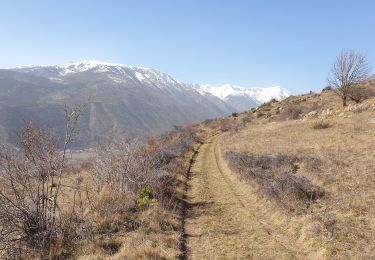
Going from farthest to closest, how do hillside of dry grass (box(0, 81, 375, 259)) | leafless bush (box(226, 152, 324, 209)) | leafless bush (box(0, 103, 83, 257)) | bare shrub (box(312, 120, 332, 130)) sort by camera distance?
bare shrub (box(312, 120, 332, 130)) → leafless bush (box(226, 152, 324, 209)) → hillside of dry grass (box(0, 81, 375, 259)) → leafless bush (box(0, 103, 83, 257))

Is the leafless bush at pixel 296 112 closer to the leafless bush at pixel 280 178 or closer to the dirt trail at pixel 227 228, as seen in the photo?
the leafless bush at pixel 280 178

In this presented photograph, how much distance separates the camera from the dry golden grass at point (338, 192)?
37.2ft

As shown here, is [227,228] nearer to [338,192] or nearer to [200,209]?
[200,209]

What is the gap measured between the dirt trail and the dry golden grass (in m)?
0.77

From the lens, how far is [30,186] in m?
11.3

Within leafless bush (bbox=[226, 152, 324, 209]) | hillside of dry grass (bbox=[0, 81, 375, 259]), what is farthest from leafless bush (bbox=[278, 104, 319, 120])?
leafless bush (bbox=[226, 152, 324, 209])

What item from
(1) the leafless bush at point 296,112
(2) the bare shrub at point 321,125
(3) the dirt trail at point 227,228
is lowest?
(3) the dirt trail at point 227,228

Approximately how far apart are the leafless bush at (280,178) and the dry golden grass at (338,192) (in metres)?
0.53

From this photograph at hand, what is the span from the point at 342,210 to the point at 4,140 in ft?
38.5

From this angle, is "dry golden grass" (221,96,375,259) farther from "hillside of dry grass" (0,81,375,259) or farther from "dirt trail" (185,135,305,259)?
"dirt trail" (185,135,305,259)

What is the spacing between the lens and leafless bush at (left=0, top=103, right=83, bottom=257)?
10836 mm

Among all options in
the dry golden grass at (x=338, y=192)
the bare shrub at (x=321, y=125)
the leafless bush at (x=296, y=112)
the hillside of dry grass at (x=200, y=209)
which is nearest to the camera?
the hillside of dry grass at (x=200, y=209)

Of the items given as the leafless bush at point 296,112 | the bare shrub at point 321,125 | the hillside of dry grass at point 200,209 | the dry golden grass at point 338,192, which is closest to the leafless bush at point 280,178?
the hillside of dry grass at point 200,209

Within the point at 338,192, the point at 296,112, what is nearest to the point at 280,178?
the point at 338,192
